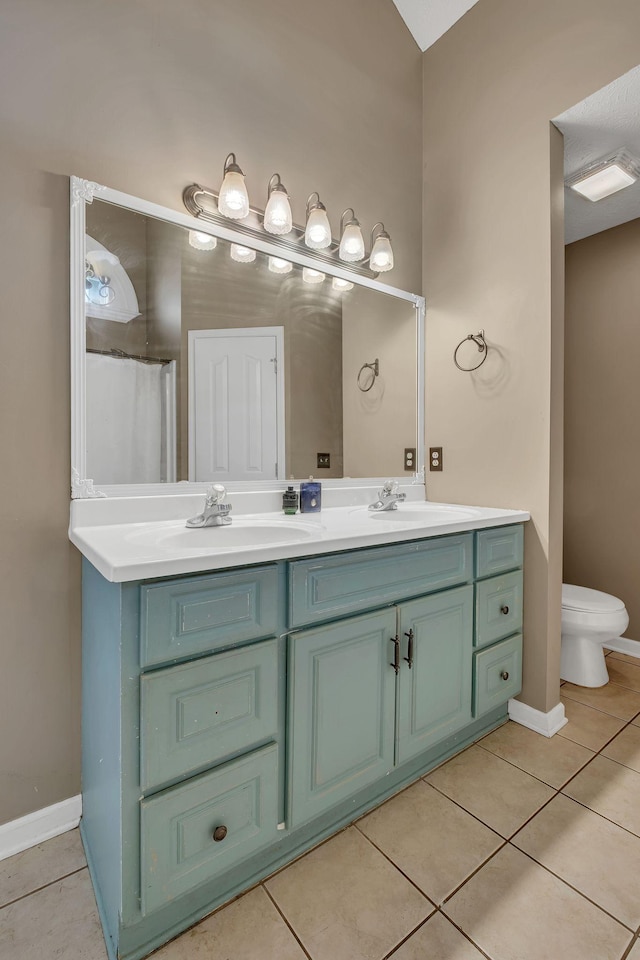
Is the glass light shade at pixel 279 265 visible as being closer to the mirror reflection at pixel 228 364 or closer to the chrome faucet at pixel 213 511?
the mirror reflection at pixel 228 364

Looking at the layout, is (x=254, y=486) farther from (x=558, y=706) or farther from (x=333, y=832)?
(x=558, y=706)

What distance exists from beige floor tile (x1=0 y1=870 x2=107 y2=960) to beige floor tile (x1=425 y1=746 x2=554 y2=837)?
99 cm

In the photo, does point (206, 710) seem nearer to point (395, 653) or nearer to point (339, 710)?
point (339, 710)

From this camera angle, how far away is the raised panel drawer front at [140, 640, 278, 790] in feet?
2.93

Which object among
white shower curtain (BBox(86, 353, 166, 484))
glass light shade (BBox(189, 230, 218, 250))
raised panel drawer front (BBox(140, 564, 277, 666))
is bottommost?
raised panel drawer front (BBox(140, 564, 277, 666))

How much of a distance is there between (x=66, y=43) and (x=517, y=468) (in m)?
2.00

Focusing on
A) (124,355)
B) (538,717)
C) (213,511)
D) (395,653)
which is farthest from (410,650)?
(124,355)

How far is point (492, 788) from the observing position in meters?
1.46

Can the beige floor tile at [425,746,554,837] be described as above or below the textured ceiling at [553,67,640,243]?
below

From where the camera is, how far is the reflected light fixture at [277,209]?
1.61 meters

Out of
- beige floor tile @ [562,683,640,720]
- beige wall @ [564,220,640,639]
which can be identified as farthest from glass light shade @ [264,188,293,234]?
beige floor tile @ [562,683,640,720]

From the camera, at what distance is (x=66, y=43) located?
1.28 metres

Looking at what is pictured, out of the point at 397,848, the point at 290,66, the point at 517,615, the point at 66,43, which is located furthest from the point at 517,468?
the point at 66,43

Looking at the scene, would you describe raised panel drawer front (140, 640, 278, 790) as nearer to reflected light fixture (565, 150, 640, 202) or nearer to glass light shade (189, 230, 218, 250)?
glass light shade (189, 230, 218, 250)
